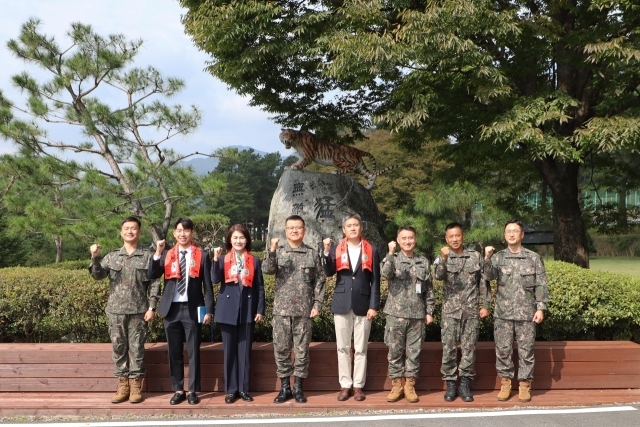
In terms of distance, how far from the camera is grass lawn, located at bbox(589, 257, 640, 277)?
20078 mm

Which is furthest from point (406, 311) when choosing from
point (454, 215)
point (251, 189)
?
point (251, 189)

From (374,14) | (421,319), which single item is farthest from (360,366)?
(374,14)

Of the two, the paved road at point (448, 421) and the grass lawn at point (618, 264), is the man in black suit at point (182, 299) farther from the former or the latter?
the grass lawn at point (618, 264)

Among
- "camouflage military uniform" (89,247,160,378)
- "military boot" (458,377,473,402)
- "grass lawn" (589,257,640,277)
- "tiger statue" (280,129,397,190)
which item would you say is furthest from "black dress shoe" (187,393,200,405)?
"grass lawn" (589,257,640,277)

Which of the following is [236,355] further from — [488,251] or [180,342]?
[488,251]

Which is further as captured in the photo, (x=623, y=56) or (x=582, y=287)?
(x=623, y=56)

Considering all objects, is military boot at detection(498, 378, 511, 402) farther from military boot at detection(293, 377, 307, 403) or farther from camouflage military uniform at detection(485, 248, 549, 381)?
military boot at detection(293, 377, 307, 403)

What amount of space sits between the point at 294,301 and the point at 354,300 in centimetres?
45

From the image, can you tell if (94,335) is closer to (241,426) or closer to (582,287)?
(241,426)

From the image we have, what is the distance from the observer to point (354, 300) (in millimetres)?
3920

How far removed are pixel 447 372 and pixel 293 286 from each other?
135cm

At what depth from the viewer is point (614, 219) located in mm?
9930

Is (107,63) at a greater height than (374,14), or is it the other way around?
(107,63)

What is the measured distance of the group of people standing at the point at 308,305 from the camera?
391cm
